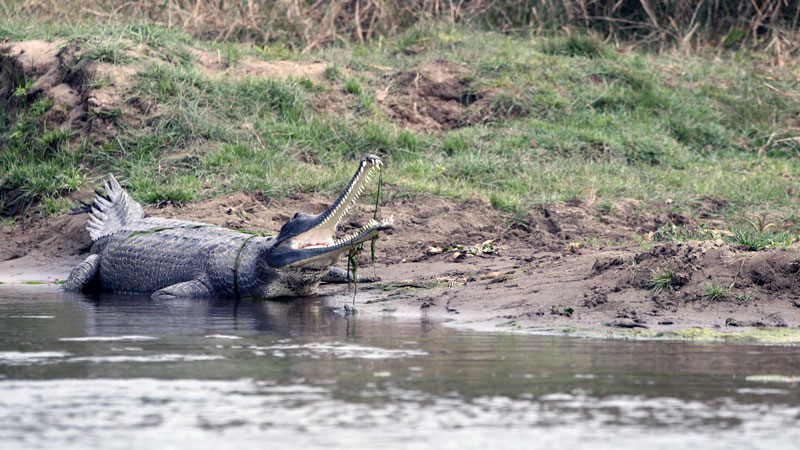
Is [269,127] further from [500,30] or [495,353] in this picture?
[495,353]

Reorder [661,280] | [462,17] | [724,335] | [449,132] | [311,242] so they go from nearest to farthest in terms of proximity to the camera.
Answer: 1. [724,335]
2. [661,280]
3. [311,242]
4. [449,132]
5. [462,17]

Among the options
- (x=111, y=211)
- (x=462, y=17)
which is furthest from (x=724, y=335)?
(x=462, y=17)

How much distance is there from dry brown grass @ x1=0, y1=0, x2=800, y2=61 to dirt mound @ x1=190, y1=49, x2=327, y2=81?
2.75ft

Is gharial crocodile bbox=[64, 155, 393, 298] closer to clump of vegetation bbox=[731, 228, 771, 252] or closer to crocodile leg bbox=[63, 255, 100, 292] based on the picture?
crocodile leg bbox=[63, 255, 100, 292]

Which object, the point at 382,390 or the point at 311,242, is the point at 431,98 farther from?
the point at 382,390

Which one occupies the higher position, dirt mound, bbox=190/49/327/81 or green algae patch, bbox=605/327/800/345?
dirt mound, bbox=190/49/327/81

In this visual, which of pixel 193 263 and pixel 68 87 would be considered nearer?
pixel 193 263

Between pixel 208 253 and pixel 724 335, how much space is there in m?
4.13

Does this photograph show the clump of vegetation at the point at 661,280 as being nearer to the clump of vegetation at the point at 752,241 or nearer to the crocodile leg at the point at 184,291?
the clump of vegetation at the point at 752,241

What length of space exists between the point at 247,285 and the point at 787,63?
8423 millimetres

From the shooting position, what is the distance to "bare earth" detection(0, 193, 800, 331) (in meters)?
5.43

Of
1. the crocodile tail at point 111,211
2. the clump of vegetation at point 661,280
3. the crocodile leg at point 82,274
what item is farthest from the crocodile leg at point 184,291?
the clump of vegetation at point 661,280

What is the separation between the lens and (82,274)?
8258mm

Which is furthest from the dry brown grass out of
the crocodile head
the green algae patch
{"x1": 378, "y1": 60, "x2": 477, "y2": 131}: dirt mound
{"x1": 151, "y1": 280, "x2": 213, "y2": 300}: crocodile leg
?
the green algae patch
